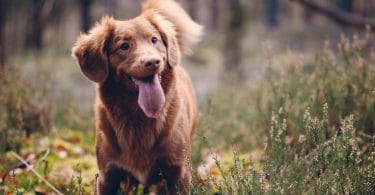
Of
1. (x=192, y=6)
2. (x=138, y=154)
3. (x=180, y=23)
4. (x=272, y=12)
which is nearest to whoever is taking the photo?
(x=138, y=154)

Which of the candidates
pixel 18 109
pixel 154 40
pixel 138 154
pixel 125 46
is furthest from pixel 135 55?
pixel 18 109

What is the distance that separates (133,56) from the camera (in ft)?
10.6

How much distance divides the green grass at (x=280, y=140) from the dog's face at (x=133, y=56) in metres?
0.45

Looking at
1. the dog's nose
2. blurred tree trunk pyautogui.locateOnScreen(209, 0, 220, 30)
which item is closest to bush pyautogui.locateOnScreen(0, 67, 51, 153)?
the dog's nose

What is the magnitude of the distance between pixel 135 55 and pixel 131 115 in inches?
16.6

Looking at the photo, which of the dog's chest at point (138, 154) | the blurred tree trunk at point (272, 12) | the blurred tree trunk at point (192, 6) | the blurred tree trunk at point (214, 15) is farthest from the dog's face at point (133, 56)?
the blurred tree trunk at point (214, 15)

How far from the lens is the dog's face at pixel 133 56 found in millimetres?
3172

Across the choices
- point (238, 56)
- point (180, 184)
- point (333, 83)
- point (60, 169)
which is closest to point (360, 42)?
point (333, 83)

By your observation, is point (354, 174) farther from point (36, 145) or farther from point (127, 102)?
point (36, 145)

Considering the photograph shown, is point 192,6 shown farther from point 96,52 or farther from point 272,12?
point 96,52

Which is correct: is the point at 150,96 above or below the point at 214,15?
below

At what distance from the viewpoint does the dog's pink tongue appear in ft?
10.4

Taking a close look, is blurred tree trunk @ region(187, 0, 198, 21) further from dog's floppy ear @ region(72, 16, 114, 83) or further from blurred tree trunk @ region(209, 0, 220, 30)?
dog's floppy ear @ region(72, 16, 114, 83)

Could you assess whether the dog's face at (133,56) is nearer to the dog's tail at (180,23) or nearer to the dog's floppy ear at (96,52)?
the dog's floppy ear at (96,52)
